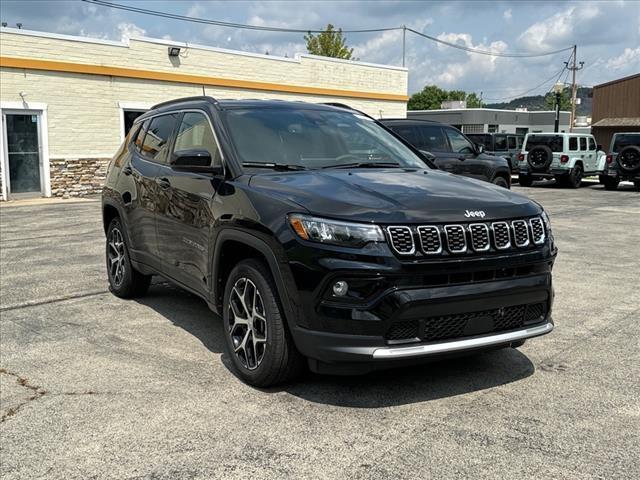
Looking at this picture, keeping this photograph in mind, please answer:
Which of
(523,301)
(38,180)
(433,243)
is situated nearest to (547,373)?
(523,301)

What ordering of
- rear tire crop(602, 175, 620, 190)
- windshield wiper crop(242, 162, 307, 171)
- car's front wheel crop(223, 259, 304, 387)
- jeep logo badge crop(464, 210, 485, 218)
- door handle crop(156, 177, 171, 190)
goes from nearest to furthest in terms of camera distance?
jeep logo badge crop(464, 210, 485, 218)
car's front wheel crop(223, 259, 304, 387)
windshield wiper crop(242, 162, 307, 171)
door handle crop(156, 177, 171, 190)
rear tire crop(602, 175, 620, 190)

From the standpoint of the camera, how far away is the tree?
4603 cm

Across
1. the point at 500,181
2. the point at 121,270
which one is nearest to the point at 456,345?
the point at 121,270

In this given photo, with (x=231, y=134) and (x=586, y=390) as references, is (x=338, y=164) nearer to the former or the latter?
(x=231, y=134)

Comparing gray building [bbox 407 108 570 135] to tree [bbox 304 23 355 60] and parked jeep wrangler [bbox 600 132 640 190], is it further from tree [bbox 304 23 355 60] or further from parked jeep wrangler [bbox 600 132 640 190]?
parked jeep wrangler [bbox 600 132 640 190]

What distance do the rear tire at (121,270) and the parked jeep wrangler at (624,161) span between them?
19.9 m

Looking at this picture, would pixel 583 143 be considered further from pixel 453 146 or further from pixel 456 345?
pixel 456 345

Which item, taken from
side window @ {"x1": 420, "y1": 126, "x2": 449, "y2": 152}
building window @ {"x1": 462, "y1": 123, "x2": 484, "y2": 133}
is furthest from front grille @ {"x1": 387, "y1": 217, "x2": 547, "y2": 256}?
building window @ {"x1": 462, "y1": 123, "x2": 484, "y2": 133}

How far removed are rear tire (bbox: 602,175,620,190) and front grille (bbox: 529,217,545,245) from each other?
21.0m

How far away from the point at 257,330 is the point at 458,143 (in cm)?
1028

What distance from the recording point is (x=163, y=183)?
557cm

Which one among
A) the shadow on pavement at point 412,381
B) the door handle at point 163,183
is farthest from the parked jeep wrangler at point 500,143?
the shadow on pavement at point 412,381

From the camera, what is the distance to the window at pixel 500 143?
1145 inches

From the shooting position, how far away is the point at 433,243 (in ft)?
12.1
